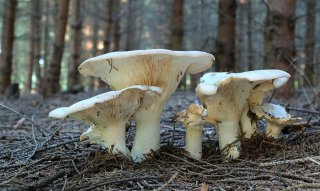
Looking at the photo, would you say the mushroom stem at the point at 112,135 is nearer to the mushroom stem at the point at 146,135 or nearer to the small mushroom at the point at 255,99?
the mushroom stem at the point at 146,135

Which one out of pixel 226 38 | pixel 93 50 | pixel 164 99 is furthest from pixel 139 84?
pixel 93 50

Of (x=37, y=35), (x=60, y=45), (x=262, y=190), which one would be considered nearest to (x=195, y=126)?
(x=262, y=190)

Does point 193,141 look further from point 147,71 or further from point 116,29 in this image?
point 116,29

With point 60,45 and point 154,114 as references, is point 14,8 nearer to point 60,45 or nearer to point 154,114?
point 60,45

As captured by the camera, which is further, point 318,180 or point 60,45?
point 60,45

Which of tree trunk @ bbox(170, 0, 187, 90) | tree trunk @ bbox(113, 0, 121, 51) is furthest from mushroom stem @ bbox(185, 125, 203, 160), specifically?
tree trunk @ bbox(113, 0, 121, 51)

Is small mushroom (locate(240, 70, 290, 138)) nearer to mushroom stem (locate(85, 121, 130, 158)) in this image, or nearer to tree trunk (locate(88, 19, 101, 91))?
mushroom stem (locate(85, 121, 130, 158))
